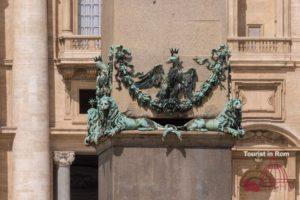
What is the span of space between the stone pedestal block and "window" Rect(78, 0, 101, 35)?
36295mm

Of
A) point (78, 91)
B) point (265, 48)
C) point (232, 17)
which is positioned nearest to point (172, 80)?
point (265, 48)

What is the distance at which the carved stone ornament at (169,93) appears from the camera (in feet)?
47.4

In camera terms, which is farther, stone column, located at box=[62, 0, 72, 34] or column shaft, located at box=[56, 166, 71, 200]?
stone column, located at box=[62, 0, 72, 34]

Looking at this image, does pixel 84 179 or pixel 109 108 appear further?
pixel 84 179

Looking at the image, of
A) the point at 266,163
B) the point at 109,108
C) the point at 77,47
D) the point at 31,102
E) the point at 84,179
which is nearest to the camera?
the point at 109,108

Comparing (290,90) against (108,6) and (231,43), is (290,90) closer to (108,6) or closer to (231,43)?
(231,43)

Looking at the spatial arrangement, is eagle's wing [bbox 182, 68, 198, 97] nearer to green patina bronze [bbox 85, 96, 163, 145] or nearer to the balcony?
green patina bronze [bbox 85, 96, 163, 145]

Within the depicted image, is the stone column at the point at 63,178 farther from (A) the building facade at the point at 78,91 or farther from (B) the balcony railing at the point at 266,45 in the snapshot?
(B) the balcony railing at the point at 266,45

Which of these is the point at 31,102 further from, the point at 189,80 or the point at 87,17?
the point at 189,80

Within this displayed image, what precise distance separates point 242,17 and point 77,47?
521cm

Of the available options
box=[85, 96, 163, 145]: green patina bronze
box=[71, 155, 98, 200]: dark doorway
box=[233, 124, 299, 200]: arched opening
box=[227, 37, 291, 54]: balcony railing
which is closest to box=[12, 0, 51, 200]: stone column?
box=[233, 124, 299, 200]: arched opening

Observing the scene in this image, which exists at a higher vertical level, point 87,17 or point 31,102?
point 87,17

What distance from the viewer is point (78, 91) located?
50.4 metres

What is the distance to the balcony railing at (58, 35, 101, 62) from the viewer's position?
4972 centimetres
